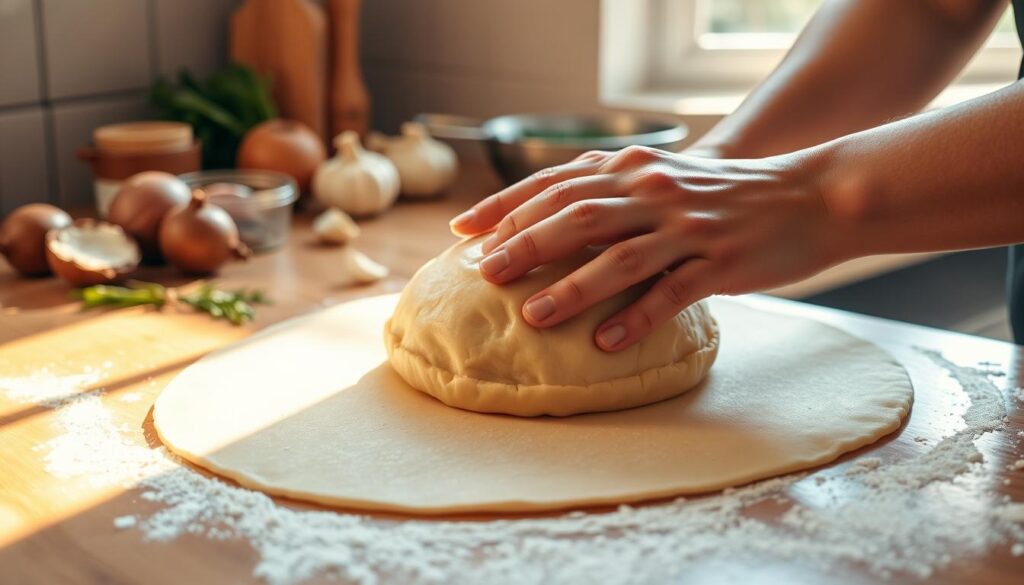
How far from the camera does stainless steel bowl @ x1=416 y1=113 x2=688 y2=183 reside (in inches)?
68.0

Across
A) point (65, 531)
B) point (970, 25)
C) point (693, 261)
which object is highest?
point (970, 25)

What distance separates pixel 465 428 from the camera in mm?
980

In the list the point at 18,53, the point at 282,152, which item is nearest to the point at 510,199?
the point at 282,152

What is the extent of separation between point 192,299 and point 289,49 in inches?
32.9

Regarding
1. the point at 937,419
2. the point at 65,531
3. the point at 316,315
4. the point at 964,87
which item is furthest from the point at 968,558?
the point at 964,87

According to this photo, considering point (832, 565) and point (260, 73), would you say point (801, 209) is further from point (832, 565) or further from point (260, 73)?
point (260, 73)

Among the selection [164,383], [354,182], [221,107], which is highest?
[221,107]

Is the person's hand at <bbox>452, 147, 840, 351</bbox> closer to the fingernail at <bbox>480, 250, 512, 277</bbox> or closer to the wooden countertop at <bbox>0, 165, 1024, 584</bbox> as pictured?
the fingernail at <bbox>480, 250, 512, 277</bbox>

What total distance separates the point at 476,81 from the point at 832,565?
69.4 inches

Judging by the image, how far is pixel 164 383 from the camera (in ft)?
3.64

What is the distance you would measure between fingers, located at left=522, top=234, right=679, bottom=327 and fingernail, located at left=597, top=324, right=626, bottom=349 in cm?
3

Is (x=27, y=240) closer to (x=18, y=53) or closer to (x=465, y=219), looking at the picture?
(x=18, y=53)

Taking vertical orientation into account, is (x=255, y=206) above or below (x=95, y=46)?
below

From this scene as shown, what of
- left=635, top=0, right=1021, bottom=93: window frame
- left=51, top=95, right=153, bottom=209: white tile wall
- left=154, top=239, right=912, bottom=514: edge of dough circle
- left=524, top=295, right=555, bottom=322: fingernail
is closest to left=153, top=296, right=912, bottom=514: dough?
left=154, top=239, right=912, bottom=514: edge of dough circle
